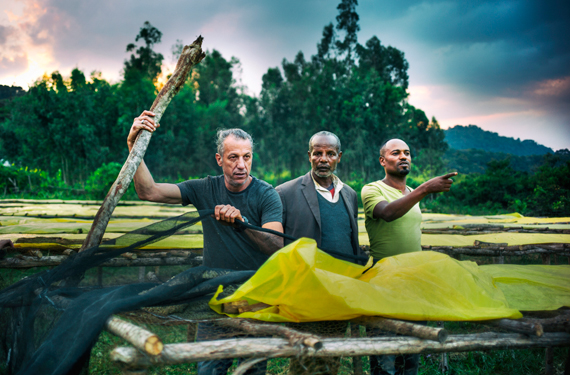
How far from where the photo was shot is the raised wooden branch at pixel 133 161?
2.26 metres

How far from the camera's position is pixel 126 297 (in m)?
1.57

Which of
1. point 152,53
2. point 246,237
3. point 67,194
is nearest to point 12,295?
point 246,237

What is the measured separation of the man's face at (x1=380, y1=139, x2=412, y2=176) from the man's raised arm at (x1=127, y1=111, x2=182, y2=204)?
1.53 meters

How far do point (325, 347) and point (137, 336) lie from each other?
644mm

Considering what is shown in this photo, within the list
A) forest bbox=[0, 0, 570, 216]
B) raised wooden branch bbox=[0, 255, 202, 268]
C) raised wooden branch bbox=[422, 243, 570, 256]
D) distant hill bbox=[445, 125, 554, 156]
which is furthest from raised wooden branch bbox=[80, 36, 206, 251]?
distant hill bbox=[445, 125, 554, 156]

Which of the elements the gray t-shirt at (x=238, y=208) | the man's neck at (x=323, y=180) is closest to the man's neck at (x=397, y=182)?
the man's neck at (x=323, y=180)

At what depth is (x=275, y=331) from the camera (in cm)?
142

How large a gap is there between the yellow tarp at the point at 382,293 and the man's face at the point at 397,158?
98cm

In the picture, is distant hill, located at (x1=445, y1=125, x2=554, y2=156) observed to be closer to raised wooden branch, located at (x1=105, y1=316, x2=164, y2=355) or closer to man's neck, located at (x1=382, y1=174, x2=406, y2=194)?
→ man's neck, located at (x1=382, y1=174, x2=406, y2=194)

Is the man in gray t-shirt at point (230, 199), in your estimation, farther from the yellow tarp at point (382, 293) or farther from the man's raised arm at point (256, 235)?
the yellow tarp at point (382, 293)

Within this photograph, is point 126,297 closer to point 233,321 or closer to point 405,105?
point 233,321

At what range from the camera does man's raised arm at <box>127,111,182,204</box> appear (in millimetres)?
2346

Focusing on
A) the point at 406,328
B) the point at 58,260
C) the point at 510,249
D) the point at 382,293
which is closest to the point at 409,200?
the point at 382,293

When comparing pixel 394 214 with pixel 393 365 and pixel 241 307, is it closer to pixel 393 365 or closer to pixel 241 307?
pixel 393 365
